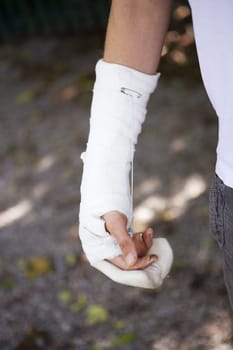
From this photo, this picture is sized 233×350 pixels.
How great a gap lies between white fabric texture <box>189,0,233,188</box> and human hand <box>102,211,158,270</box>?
26 cm

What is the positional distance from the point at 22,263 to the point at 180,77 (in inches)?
88.7

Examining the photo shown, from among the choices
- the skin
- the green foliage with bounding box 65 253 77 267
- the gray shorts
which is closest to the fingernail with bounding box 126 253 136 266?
the skin

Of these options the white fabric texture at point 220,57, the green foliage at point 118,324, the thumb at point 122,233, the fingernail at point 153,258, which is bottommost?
the green foliage at point 118,324

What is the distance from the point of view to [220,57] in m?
1.10

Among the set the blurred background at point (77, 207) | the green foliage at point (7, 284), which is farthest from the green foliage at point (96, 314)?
A: the green foliage at point (7, 284)

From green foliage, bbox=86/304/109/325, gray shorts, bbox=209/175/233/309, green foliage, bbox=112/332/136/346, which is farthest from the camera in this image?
green foliage, bbox=86/304/109/325

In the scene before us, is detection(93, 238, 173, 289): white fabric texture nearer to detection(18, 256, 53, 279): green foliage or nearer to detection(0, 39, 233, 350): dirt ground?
detection(0, 39, 233, 350): dirt ground

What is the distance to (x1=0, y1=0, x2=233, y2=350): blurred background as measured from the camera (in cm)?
258

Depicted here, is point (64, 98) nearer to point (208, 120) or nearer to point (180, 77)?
point (180, 77)

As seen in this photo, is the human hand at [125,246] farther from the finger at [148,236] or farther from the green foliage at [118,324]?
the green foliage at [118,324]

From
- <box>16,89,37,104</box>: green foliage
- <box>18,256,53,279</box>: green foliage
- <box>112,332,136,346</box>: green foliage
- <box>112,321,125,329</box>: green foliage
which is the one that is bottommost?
<box>16,89,37,104</box>: green foliage

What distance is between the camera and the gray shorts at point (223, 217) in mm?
1212

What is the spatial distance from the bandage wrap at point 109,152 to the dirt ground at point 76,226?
1258 millimetres

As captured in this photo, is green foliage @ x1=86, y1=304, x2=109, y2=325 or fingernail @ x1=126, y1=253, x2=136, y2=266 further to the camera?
green foliage @ x1=86, y1=304, x2=109, y2=325
